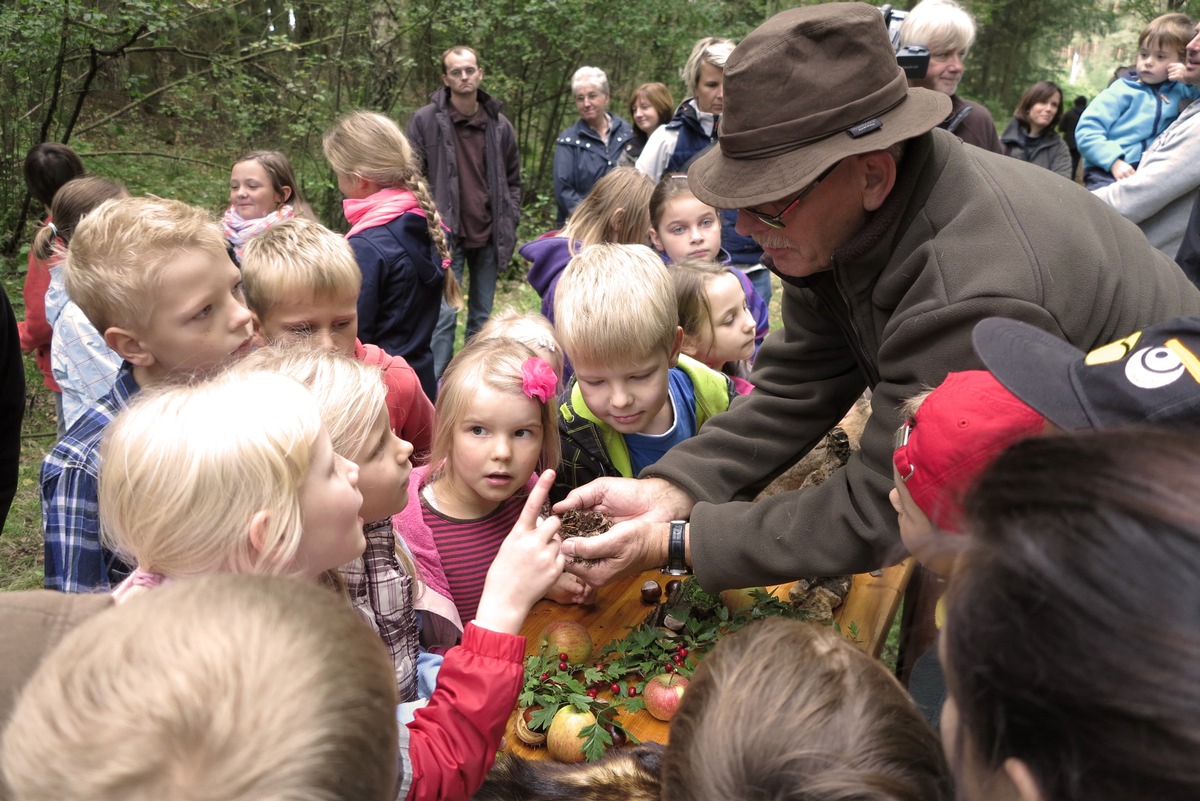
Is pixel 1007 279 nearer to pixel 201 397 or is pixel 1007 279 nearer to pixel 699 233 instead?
pixel 201 397

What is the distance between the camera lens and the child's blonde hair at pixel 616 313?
2.72m

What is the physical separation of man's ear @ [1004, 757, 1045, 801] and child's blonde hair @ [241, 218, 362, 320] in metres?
2.83

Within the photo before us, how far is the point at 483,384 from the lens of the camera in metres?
2.53

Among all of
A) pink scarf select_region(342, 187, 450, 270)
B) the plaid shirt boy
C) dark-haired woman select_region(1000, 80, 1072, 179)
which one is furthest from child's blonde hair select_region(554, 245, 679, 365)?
dark-haired woman select_region(1000, 80, 1072, 179)

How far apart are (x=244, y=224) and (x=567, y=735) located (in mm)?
4482

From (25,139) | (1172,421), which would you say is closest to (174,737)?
(1172,421)

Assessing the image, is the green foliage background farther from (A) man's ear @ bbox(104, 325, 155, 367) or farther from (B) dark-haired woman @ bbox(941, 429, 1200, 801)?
(B) dark-haired woman @ bbox(941, 429, 1200, 801)

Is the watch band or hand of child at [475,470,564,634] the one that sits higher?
hand of child at [475,470,564,634]

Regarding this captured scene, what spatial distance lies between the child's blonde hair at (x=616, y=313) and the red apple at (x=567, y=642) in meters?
0.97

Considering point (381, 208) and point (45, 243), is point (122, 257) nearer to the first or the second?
point (381, 208)

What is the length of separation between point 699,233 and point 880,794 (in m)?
3.69

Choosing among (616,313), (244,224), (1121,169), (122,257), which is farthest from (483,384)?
(1121,169)

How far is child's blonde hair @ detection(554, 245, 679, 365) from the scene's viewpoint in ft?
8.91

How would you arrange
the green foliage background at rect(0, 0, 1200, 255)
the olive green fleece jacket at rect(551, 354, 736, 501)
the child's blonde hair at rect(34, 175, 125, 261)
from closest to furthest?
the olive green fleece jacket at rect(551, 354, 736, 501) → the child's blonde hair at rect(34, 175, 125, 261) → the green foliage background at rect(0, 0, 1200, 255)
